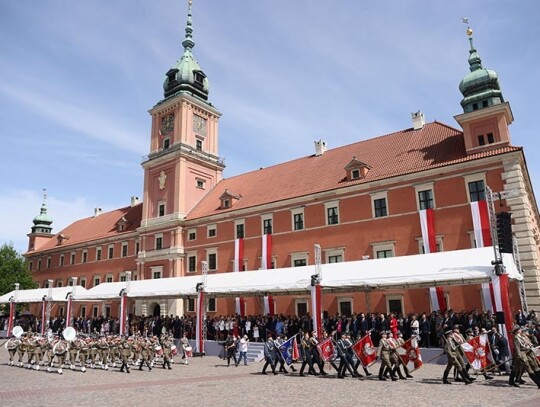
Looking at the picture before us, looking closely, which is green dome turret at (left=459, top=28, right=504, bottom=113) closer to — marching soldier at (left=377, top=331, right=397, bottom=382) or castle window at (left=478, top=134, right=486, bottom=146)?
castle window at (left=478, top=134, right=486, bottom=146)

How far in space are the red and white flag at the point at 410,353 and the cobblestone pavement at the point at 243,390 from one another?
0.48 metres

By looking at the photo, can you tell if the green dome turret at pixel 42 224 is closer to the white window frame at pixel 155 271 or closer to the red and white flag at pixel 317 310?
the white window frame at pixel 155 271

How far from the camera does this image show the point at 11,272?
160 ft

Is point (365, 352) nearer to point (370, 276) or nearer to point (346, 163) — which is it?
point (370, 276)

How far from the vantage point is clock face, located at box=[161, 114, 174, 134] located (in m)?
43.2

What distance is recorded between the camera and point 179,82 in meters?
43.9

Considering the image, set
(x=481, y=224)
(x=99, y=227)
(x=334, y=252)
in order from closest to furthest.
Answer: (x=481, y=224)
(x=334, y=252)
(x=99, y=227)

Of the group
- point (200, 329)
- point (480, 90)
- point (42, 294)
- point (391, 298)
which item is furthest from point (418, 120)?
point (42, 294)

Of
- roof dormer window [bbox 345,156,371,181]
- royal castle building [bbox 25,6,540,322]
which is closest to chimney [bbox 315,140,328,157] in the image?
royal castle building [bbox 25,6,540,322]

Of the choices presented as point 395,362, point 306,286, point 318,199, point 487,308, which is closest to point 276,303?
point 318,199

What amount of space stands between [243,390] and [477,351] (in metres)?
7.07

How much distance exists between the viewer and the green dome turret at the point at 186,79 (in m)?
43.9

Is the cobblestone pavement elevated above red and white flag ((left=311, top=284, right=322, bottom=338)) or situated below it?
below

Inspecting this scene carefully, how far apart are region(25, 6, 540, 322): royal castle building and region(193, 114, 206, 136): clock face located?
15cm
